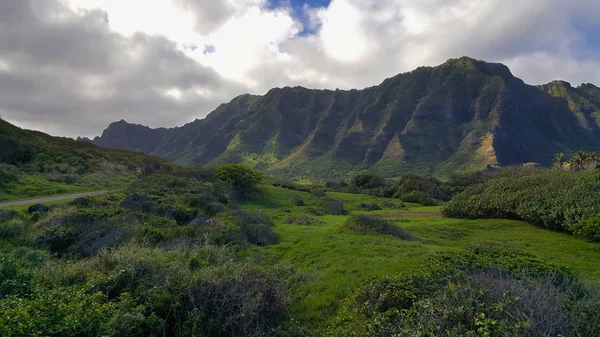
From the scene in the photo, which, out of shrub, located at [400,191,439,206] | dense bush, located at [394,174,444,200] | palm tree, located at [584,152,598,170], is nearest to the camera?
shrub, located at [400,191,439,206]

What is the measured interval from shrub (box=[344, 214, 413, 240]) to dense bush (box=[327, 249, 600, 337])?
A: 10459 millimetres

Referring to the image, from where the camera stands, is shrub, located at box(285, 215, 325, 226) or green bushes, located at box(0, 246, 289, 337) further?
shrub, located at box(285, 215, 325, 226)

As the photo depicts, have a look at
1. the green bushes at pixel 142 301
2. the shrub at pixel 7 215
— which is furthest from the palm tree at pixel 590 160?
the shrub at pixel 7 215

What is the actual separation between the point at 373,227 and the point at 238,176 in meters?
25.7

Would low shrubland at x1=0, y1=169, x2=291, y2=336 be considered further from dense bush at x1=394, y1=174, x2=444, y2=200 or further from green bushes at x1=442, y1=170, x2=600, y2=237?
dense bush at x1=394, y1=174, x2=444, y2=200

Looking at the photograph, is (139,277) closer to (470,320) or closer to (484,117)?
(470,320)

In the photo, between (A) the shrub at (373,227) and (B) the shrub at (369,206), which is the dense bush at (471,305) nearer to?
(A) the shrub at (373,227)

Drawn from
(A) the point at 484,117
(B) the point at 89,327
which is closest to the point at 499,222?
(B) the point at 89,327

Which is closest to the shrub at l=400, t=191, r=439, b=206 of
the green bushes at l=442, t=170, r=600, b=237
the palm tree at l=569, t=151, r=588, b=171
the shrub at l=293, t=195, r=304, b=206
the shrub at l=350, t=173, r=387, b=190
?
the green bushes at l=442, t=170, r=600, b=237

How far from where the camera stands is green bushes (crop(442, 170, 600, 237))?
20819 mm

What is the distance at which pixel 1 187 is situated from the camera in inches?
949

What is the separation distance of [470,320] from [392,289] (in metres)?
2.64

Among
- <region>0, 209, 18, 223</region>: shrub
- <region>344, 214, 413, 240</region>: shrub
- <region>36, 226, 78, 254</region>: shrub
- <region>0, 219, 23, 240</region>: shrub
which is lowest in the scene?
<region>344, 214, 413, 240</region>: shrub

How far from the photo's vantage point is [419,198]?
158 ft
